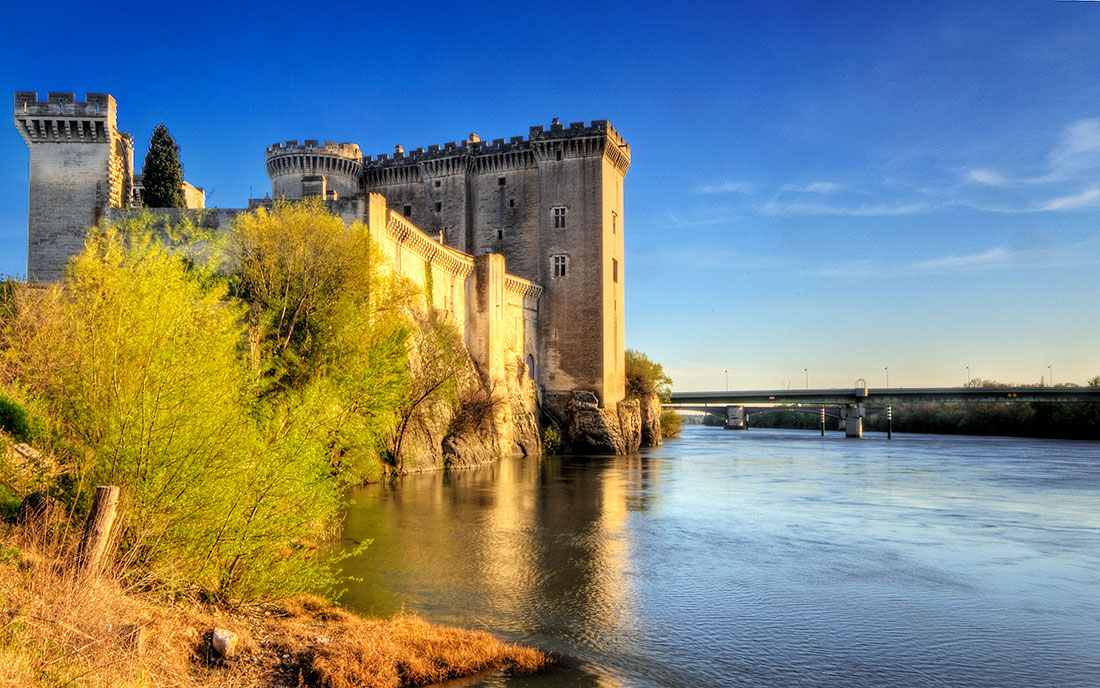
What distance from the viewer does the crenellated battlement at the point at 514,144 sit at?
4156cm

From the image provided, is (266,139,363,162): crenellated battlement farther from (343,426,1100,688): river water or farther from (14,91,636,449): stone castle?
(343,426,1100,688): river water

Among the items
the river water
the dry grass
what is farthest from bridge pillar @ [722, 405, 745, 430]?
the dry grass

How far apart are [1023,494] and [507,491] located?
16.7 m

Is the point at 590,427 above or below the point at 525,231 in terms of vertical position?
below

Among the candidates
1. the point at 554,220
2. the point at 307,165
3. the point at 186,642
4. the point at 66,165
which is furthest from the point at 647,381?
the point at 186,642

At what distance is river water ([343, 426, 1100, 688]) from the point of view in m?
8.44

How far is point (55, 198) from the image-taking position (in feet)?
75.2

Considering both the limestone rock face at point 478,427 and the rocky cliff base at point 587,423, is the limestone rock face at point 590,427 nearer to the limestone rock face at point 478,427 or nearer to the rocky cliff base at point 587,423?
the rocky cliff base at point 587,423

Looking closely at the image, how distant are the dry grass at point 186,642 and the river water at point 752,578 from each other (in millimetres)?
732

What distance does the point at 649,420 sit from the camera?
167ft

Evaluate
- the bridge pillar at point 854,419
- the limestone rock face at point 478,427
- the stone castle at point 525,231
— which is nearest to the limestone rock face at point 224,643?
the limestone rock face at point 478,427

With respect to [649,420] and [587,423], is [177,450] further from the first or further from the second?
[649,420]

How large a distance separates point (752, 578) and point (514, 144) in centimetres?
3545

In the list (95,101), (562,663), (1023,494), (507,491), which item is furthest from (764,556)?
(95,101)
